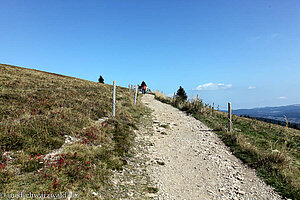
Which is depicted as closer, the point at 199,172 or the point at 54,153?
the point at 54,153

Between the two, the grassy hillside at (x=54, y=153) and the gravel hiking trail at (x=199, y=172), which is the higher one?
the grassy hillside at (x=54, y=153)

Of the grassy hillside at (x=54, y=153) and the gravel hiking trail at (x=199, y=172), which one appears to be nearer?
the grassy hillside at (x=54, y=153)

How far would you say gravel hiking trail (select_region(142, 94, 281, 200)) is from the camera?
222 inches

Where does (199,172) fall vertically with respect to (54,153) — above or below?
below

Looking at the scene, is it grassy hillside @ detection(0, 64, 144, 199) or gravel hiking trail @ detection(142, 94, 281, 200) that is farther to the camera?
gravel hiking trail @ detection(142, 94, 281, 200)

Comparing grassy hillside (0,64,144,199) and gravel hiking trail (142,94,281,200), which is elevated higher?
grassy hillside (0,64,144,199)

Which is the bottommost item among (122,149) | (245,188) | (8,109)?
(245,188)

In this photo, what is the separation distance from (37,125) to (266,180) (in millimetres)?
9654

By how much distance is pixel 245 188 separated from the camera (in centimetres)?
603

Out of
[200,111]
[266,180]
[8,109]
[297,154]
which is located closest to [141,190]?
[266,180]

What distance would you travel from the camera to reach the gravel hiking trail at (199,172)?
5.63 m

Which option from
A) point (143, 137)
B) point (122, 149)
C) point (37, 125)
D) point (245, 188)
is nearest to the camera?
point (245, 188)

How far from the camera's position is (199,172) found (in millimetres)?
7008

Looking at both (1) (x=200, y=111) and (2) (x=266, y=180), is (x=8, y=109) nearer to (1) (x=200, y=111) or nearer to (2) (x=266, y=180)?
(2) (x=266, y=180)
